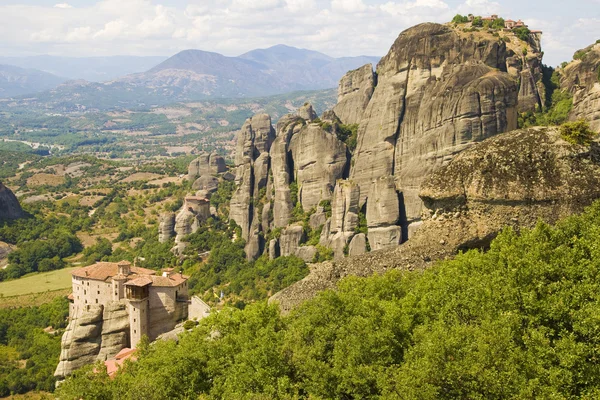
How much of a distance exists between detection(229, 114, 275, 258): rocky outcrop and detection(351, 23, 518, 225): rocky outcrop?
15.1 m

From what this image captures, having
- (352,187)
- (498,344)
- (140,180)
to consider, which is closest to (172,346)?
(498,344)

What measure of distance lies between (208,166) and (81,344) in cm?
6361

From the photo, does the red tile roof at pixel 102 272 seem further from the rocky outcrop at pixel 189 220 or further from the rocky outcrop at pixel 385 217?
the rocky outcrop at pixel 189 220

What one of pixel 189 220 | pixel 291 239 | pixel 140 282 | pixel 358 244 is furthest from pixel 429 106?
pixel 189 220

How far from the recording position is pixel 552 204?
21922 mm

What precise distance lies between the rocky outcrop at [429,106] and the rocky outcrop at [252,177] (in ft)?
49.5

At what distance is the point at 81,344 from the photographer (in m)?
37.6

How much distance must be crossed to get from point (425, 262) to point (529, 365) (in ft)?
39.3

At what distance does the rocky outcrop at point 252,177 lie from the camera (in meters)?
67.8

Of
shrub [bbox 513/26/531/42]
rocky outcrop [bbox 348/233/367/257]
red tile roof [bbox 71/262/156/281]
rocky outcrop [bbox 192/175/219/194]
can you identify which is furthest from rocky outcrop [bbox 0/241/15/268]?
shrub [bbox 513/26/531/42]

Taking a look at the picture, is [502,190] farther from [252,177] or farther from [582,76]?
[252,177]

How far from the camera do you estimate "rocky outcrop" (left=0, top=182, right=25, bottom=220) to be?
94625mm

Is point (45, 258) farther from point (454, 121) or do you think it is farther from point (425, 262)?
point (425, 262)

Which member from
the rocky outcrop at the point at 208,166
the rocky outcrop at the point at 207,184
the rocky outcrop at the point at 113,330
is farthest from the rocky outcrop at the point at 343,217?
the rocky outcrop at the point at 208,166
